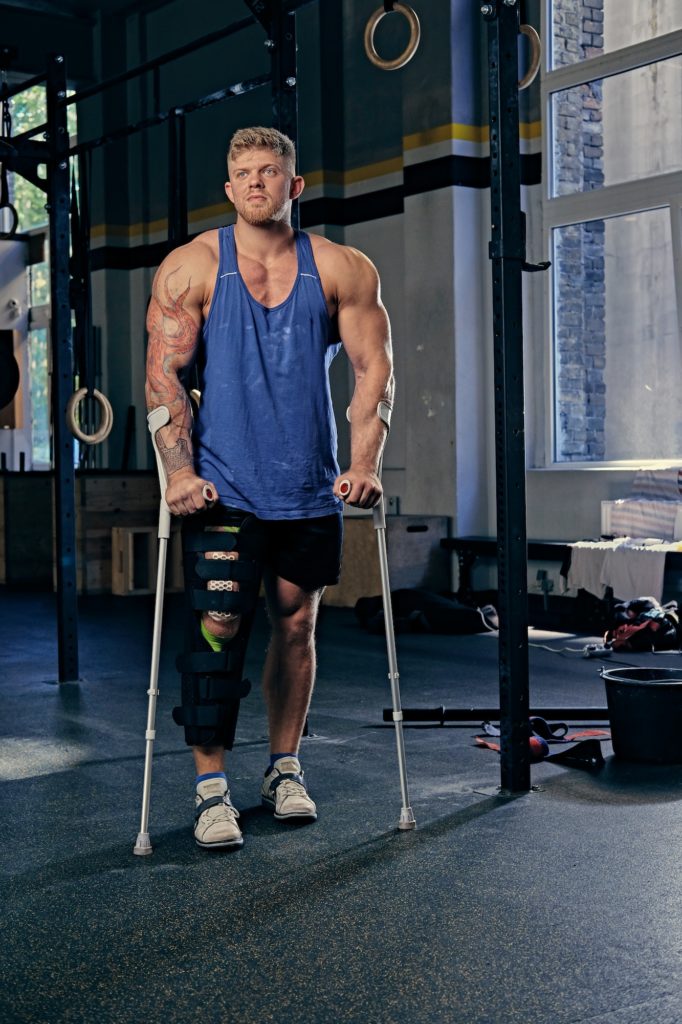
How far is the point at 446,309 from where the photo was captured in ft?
27.2

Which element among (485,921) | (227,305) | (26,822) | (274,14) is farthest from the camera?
(274,14)

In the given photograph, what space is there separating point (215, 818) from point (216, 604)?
19.6 inches

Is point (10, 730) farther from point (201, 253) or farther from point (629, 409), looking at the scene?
point (629, 409)

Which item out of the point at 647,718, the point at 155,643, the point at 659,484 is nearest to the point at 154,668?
the point at 155,643

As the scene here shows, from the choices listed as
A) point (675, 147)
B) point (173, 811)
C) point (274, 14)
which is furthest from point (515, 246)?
point (675, 147)

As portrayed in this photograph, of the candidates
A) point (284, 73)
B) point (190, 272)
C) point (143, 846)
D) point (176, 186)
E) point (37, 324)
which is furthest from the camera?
point (37, 324)

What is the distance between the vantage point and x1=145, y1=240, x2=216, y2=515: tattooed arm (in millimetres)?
2961

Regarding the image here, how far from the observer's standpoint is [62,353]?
5.25 meters

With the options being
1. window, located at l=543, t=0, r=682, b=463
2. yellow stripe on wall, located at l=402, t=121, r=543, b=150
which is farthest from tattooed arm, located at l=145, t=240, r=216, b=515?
yellow stripe on wall, located at l=402, t=121, r=543, b=150

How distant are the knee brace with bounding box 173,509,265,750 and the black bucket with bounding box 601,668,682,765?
1.29 meters

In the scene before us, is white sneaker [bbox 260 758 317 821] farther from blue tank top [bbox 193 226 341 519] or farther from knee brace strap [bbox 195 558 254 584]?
blue tank top [bbox 193 226 341 519]

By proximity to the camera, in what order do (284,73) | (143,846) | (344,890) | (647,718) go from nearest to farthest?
(344,890) < (143,846) < (647,718) < (284,73)

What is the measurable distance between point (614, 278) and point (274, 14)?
4.11m

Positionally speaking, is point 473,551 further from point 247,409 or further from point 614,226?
point 247,409
